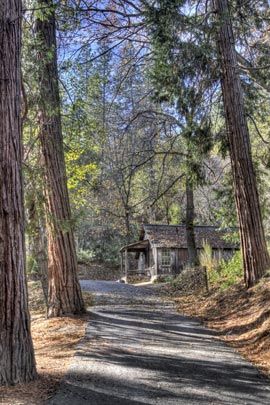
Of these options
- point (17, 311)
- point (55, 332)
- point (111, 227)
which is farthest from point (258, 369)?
point (111, 227)

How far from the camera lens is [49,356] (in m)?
5.23

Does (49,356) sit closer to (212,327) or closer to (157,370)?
(157,370)

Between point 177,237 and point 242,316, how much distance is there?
17848mm

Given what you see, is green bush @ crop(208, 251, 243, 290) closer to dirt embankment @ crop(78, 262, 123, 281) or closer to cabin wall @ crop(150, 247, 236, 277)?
cabin wall @ crop(150, 247, 236, 277)

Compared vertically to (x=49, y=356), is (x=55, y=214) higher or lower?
higher

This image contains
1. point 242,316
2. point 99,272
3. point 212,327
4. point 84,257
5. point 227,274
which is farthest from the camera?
point 99,272

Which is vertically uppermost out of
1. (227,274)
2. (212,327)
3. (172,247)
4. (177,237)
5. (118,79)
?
(118,79)

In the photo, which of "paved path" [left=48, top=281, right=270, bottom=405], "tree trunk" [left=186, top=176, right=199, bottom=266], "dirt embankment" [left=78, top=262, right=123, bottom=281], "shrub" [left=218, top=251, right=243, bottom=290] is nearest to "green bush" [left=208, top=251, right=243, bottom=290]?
"shrub" [left=218, top=251, right=243, bottom=290]

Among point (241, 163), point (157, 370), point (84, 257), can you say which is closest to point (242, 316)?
point (157, 370)

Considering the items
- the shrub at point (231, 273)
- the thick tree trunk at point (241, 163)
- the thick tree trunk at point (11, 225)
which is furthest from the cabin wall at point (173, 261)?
the thick tree trunk at point (11, 225)

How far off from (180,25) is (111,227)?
2601 cm

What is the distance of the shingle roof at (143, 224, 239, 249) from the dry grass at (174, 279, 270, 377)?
1390 centimetres

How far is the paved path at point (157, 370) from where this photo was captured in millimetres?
3627

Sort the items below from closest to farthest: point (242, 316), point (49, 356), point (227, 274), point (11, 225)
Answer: point (11, 225) → point (49, 356) → point (242, 316) → point (227, 274)
